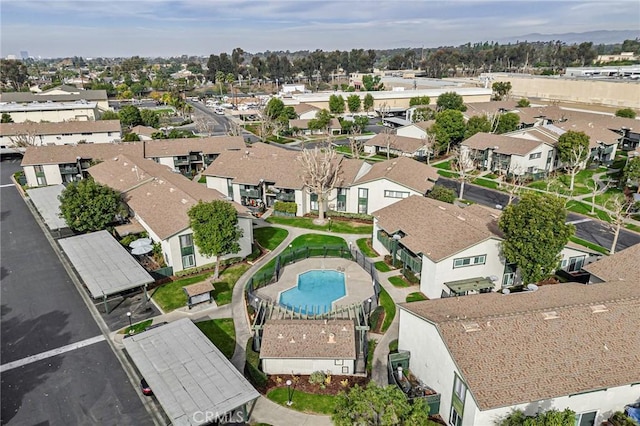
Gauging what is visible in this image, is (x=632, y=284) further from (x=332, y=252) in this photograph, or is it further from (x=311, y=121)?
(x=311, y=121)

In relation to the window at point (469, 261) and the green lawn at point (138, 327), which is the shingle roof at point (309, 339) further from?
the window at point (469, 261)

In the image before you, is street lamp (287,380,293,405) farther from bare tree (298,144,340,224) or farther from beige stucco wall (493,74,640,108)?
beige stucco wall (493,74,640,108)

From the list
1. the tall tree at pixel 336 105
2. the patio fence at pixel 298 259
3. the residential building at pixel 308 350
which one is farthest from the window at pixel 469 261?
the tall tree at pixel 336 105

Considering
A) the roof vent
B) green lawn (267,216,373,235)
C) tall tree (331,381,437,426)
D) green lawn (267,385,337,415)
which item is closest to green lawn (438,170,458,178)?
green lawn (267,216,373,235)

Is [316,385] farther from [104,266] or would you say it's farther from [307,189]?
[307,189]

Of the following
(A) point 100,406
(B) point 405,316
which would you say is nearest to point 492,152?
(B) point 405,316

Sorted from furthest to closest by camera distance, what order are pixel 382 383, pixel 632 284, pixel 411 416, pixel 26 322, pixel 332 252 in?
pixel 332 252 → pixel 26 322 → pixel 632 284 → pixel 382 383 → pixel 411 416
